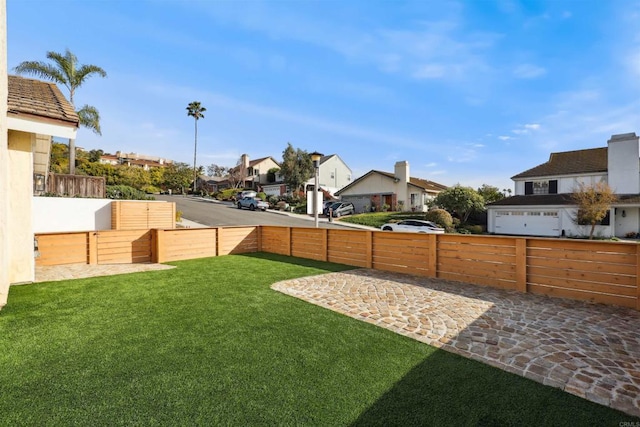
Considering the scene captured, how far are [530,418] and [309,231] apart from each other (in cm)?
903

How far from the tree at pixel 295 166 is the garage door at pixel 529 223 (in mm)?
23307

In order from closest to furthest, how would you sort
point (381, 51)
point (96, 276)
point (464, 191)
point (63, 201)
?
point (96, 276), point (381, 51), point (63, 201), point (464, 191)

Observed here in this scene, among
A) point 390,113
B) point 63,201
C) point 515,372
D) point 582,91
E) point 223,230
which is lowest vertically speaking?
point 515,372

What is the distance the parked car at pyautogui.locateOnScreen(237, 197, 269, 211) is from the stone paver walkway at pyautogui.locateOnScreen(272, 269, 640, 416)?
80.5 ft

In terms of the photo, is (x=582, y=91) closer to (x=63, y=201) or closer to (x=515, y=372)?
(x=515, y=372)

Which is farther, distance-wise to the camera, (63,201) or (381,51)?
(63,201)

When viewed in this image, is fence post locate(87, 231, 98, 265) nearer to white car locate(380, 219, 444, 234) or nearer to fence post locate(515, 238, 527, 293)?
fence post locate(515, 238, 527, 293)

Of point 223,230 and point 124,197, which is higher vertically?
point 124,197

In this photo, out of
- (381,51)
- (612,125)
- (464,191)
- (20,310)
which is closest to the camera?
(20,310)

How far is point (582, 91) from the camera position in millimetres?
11328

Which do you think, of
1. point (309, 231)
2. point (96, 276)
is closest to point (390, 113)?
point (309, 231)

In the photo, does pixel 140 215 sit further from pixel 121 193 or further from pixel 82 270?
pixel 82 270

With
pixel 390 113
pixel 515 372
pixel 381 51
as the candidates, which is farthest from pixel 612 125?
pixel 515 372

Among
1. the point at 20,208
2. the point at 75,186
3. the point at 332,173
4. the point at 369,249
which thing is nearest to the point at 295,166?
the point at 332,173
